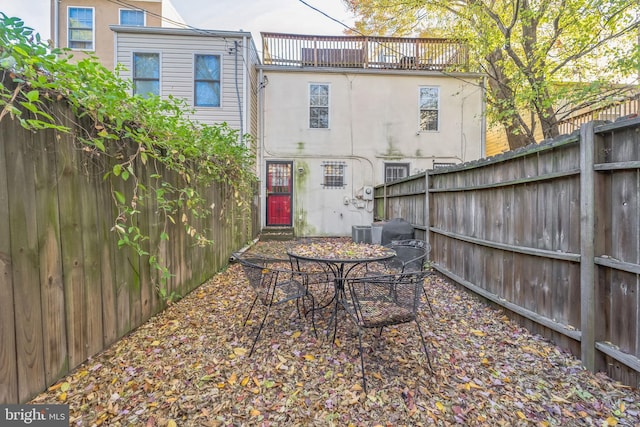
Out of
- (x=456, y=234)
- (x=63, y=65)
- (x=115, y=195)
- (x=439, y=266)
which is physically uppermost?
(x=63, y=65)

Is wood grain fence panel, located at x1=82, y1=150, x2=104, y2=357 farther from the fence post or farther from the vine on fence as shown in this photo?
the fence post

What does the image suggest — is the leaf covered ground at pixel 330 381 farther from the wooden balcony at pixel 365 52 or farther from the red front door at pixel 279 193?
the wooden balcony at pixel 365 52

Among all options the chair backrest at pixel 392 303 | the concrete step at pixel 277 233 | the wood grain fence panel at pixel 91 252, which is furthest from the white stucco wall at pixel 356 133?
the wood grain fence panel at pixel 91 252

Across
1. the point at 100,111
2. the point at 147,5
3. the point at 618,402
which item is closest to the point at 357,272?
the point at 618,402

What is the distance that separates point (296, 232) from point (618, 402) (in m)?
7.73

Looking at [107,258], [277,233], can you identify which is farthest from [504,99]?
[107,258]

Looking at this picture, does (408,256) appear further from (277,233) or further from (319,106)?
(319,106)

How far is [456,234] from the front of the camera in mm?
4191

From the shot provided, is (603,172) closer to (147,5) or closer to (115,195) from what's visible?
(115,195)

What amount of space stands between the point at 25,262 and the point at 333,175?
26.1ft

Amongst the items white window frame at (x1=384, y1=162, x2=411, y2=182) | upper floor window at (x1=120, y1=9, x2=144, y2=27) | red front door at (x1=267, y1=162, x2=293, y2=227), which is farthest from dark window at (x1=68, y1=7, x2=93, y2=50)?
white window frame at (x1=384, y1=162, x2=411, y2=182)

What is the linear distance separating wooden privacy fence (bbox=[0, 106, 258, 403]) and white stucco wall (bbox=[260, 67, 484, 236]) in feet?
21.5

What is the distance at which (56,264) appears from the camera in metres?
1.75

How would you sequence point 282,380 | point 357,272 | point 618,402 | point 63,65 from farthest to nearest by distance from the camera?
point 357,272 < point 282,380 < point 618,402 < point 63,65
